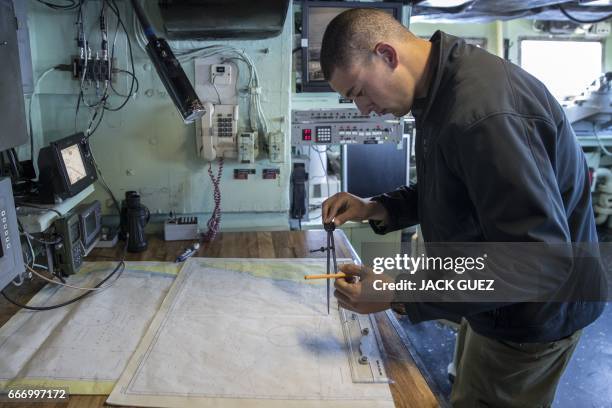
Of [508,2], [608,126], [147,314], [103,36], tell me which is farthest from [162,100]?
[608,126]

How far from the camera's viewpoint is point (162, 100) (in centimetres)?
197

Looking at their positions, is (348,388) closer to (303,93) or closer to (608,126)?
(303,93)

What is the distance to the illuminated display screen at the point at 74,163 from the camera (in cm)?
157

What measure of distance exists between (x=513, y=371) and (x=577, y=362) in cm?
161

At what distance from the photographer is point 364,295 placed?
3.47 feet

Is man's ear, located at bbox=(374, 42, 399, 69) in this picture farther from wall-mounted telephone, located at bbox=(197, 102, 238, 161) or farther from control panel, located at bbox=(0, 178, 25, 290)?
wall-mounted telephone, located at bbox=(197, 102, 238, 161)

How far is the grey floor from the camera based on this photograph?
2.13 metres

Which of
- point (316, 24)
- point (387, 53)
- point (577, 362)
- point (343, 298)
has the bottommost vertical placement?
point (577, 362)

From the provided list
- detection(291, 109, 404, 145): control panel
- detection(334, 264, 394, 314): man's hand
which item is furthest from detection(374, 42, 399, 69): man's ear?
detection(291, 109, 404, 145): control panel

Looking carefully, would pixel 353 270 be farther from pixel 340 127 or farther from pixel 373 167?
pixel 373 167

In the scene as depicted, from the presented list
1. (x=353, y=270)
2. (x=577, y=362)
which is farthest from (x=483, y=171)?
(x=577, y=362)

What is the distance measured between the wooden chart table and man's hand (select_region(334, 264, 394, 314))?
15cm

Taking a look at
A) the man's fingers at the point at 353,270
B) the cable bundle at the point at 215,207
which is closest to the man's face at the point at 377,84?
the man's fingers at the point at 353,270

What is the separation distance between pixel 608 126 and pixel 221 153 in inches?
146
